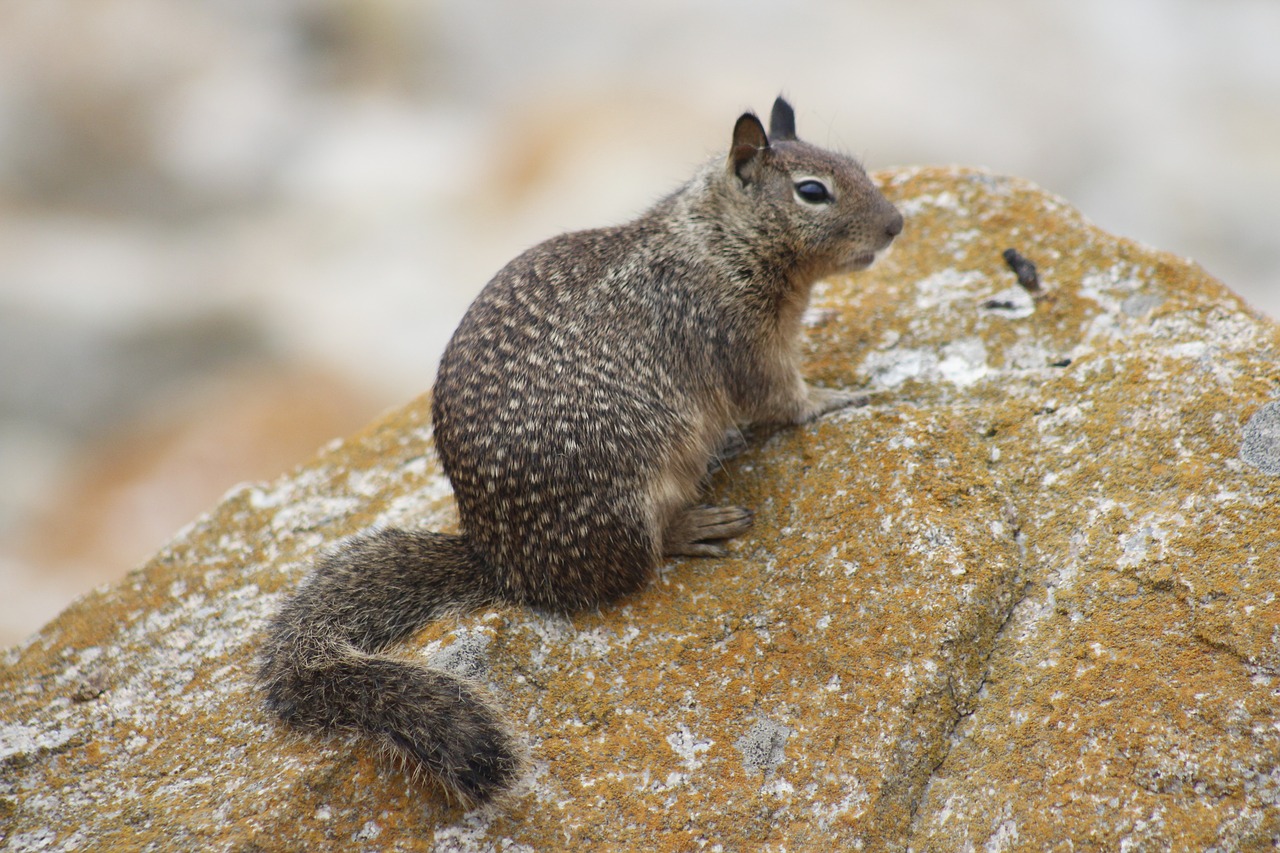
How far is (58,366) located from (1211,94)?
16.5m

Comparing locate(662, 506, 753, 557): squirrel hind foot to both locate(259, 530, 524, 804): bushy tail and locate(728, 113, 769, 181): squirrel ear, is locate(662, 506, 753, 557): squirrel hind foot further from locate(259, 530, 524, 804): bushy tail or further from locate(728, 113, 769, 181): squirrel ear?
locate(728, 113, 769, 181): squirrel ear

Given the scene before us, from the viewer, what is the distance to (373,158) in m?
17.4

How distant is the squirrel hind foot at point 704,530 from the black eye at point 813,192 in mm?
1568

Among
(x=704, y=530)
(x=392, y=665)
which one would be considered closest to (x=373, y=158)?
(x=704, y=530)

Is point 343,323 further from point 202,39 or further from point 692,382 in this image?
point 692,382

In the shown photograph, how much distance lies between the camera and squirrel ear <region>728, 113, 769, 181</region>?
493 centimetres

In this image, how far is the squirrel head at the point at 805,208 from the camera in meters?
5.12

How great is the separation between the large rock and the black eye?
0.87 metres

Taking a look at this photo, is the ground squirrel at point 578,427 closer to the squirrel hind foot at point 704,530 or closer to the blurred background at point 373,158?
the squirrel hind foot at point 704,530

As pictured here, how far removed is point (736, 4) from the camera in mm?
18781

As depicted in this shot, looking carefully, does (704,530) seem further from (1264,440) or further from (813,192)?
(1264,440)

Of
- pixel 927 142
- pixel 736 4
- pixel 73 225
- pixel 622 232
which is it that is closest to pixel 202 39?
pixel 73 225

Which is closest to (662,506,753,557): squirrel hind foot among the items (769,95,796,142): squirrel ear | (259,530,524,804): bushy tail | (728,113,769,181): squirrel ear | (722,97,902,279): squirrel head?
(259,530,524,804): bushy tail

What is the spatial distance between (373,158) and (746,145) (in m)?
13.5
